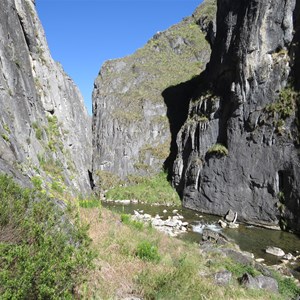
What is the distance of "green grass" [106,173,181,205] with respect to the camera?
138ft

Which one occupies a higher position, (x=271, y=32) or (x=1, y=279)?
(x=271, y=32)

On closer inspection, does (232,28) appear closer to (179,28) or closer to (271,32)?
(271,32)

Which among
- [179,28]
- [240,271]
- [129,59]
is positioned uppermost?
[179,28]

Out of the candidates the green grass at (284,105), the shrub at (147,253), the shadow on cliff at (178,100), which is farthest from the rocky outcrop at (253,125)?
the shrub at (147,253)

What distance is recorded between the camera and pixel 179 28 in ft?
264

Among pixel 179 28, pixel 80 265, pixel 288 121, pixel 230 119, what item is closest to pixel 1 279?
pixel 80 265

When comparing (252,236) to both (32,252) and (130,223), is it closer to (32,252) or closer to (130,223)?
(130,223)

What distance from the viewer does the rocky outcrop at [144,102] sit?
5388 centimetres

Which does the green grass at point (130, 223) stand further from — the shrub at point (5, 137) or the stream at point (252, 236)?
the stream at point (252, 236)

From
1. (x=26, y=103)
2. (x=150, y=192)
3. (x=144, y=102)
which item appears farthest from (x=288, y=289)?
(x=144, y=102)

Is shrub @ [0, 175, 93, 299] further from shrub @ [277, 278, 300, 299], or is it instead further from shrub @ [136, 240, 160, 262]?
shrub @ [277, 278, 300, 299]

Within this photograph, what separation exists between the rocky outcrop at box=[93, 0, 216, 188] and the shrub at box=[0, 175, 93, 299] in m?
47.0

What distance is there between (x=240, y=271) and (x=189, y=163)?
1224 inches

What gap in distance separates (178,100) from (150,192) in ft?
76.3
